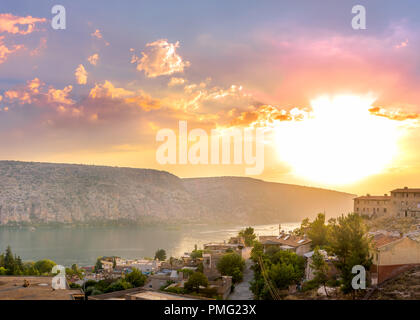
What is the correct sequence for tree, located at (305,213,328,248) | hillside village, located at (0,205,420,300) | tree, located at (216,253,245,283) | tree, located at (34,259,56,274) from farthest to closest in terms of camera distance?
tree, located at (34,259,56,274), tree, located at (305,213,328,248), tree, located at (216,253,245,283), hillside village, located at (0,205,420,300)

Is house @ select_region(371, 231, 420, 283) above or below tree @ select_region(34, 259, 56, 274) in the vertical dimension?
above

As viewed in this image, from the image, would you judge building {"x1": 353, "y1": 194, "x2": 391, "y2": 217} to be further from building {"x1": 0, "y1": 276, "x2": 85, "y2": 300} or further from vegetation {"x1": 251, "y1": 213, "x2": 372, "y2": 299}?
building {"x1": 0, "y1": 276, "x2": 85, "y2": 300}

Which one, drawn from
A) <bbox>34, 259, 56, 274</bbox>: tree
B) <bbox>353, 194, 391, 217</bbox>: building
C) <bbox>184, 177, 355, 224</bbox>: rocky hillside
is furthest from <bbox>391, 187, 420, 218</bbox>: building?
<bbox>184, 177, 355, 224</bbox>: rocky hillside

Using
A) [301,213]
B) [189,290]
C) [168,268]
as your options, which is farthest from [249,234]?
[301,213]

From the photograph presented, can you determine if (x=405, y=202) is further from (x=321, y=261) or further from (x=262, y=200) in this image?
(x=262, y=200)

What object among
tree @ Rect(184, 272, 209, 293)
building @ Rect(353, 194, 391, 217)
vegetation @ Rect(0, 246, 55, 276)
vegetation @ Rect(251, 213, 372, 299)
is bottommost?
vegetation @ Rect(0, 246, 55, 276)

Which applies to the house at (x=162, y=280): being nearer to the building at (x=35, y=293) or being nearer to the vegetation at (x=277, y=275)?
the vegetation at (x=277, y=275)

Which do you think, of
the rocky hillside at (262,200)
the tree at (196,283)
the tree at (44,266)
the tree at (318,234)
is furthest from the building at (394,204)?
the rocky hillside at (262,200)
